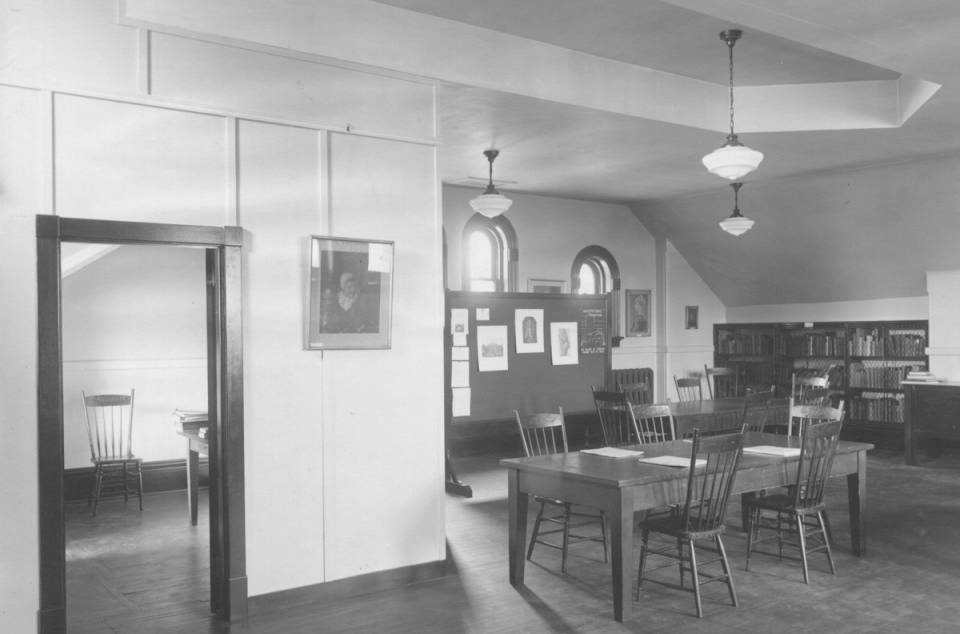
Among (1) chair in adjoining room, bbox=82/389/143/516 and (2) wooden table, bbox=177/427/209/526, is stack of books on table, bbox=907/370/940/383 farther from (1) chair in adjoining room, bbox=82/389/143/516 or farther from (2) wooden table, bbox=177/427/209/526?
(1) chair in adjoining room, bbox=82/389/143/516

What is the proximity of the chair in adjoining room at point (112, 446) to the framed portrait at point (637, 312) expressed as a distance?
732 cm

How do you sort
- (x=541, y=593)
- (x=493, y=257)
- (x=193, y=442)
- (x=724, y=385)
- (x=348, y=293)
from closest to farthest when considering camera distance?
1. (x=541, y=593)
2. (x=348, y=293)
3. (x=193, y=442)
4. (x=493, y=257)
5. (x=724, y=385)

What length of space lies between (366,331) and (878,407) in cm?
862

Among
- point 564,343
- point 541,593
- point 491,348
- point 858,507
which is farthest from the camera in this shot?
point 564,343

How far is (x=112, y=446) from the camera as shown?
8.68 m

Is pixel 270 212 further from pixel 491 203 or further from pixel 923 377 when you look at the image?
pixel 923 377

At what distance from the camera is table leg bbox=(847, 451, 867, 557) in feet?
20.9

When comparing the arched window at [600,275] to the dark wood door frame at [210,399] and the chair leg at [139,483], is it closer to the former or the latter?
the chair leg at [139,483]

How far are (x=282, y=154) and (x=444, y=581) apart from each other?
120 inches

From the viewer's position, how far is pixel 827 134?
28.1ft

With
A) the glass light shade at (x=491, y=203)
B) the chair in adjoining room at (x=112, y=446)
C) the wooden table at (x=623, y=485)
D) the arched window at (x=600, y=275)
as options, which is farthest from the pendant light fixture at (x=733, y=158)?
the arched window at (x=600, y=275)

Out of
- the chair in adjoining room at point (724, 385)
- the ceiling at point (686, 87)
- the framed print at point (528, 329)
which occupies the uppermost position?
the ceiling at point (686, 87)

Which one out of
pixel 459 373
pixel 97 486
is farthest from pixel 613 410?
pixel 97 486

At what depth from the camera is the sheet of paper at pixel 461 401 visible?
973 centimetres
